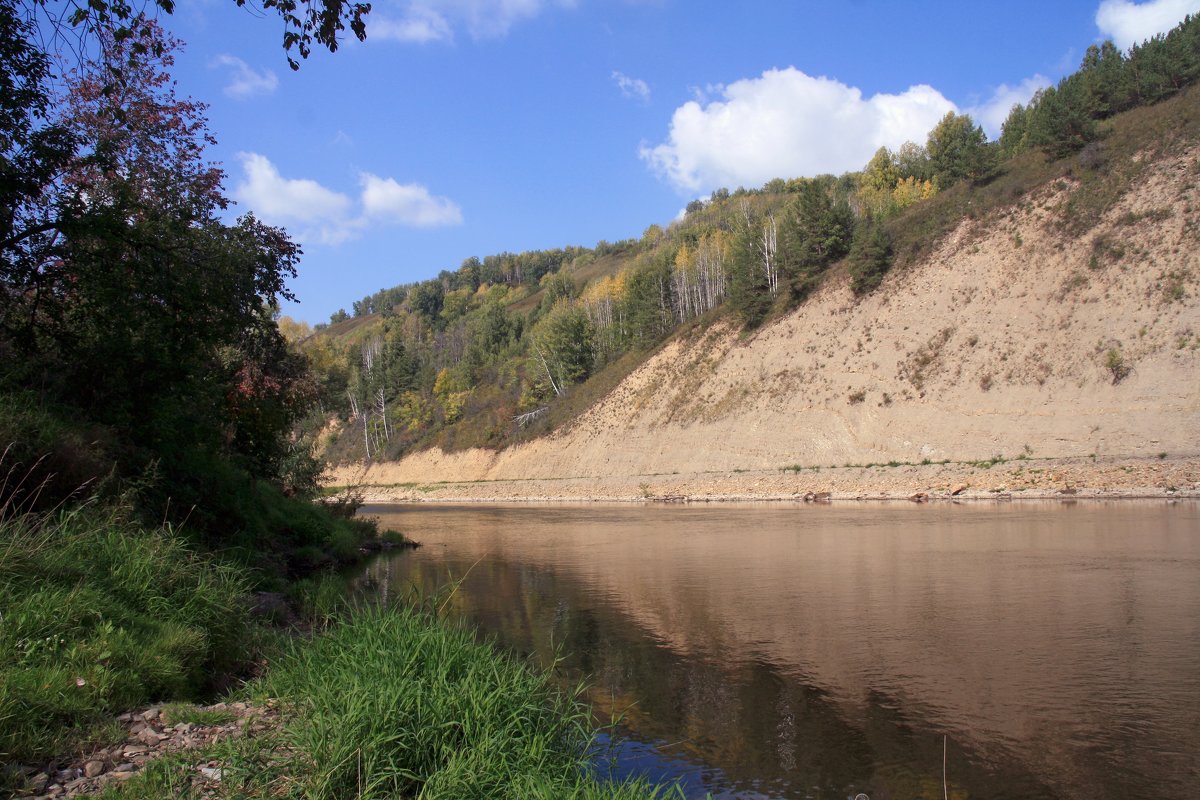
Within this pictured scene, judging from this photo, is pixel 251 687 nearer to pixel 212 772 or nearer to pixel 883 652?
pixel 212 772

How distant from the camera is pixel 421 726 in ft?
19.1

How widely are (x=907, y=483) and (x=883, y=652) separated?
34442 millimetres

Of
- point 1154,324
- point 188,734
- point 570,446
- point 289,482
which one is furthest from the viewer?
point 570,446

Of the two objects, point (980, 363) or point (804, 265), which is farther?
point (804, 265)

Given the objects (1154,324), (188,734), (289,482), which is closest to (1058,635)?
(188,734)

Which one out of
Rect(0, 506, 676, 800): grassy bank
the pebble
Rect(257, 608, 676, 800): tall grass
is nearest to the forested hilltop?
Rect(0, 506, 676, 800): grassy bank

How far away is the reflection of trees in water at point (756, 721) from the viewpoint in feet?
24.2

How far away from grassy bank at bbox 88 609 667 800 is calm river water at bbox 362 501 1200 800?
1.55 meters

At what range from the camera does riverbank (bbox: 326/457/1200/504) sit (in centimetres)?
3562

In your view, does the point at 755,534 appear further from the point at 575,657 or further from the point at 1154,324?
the point at 1154,324

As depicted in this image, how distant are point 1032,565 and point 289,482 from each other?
2375cm

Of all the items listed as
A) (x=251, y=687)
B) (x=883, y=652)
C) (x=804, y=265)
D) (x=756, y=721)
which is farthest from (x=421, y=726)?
(x=804, y=265)

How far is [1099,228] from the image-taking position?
50.5 metres

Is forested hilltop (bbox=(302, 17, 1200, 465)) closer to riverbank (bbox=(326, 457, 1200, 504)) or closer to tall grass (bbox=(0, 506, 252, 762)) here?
riverbank (bbox=(326, 457, 1200, 504))
